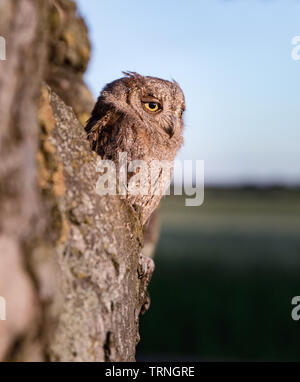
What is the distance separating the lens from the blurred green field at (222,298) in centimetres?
1502

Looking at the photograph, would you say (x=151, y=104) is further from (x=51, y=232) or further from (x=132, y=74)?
(x=51, y=232)

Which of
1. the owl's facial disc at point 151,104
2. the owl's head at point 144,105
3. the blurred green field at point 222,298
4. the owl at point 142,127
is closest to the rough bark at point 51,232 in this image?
the owl at point 142,127

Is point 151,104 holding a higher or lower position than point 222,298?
higher

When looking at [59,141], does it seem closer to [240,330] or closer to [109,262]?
[109,262]

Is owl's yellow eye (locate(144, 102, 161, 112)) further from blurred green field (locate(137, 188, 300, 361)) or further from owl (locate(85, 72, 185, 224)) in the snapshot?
blurred green field (locate(137, 188, 300, 361))

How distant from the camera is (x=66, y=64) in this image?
466cm

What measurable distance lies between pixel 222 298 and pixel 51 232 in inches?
668

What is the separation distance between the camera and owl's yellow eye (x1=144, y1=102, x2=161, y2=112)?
12.4 ft

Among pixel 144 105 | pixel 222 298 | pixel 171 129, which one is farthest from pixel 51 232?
pixel 222 298

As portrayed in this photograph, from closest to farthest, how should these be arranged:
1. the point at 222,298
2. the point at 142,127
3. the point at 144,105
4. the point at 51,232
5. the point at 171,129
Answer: the point at 51,232
the point at 142,127
the point at 144,105
the point at 171,129
the point at 222,298

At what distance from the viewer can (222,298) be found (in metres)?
17.6

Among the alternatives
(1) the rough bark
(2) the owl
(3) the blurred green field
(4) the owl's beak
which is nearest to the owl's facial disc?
(2) the owl

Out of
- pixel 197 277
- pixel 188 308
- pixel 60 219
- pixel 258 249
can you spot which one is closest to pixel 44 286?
pixel 60 219

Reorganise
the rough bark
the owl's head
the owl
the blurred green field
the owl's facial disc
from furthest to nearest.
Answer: the blurred green field → the owl's facial disc → the owl's head → the owl → the rough bark
